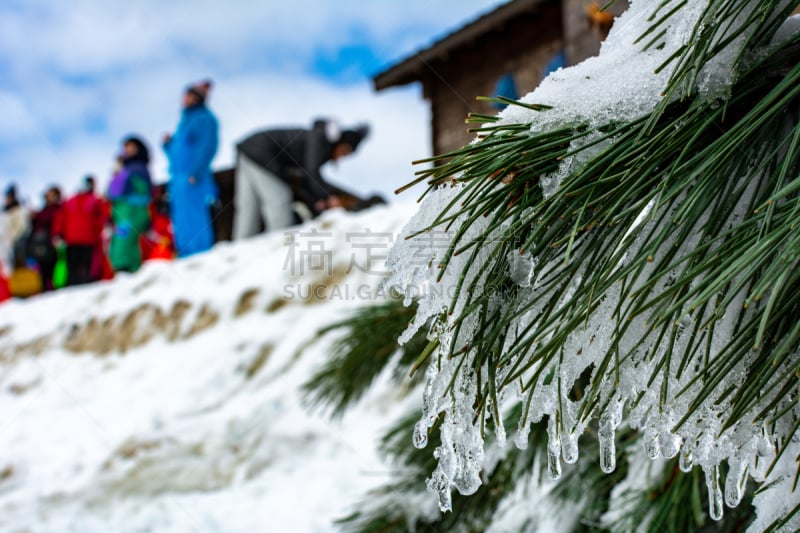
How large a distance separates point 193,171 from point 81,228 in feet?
9.68

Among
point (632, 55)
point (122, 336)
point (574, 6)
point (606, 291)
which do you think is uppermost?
point (574, 6)

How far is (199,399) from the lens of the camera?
17.6ft

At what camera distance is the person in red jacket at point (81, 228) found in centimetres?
1042

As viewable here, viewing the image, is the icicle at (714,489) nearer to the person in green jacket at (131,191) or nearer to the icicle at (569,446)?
the icicle at (569,446)

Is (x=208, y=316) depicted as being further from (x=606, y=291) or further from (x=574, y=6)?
(x=606, y=291)

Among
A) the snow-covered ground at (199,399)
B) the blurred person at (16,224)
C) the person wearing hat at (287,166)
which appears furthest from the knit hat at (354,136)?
the blurred person at (16,224)

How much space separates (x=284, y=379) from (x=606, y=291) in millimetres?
→ 4298

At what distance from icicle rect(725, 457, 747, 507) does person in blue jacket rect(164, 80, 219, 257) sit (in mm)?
8142

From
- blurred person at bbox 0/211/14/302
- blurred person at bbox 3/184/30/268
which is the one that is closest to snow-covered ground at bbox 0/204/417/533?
blurred person at bbox 3/184/30/268

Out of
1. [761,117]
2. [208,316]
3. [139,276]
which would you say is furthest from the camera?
[139,276]

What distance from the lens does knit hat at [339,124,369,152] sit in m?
9.25

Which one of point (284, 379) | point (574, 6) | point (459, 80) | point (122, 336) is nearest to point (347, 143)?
point (459, 80)

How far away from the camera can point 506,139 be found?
2.55ft

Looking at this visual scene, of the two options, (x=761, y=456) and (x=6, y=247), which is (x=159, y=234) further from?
(x=761, y=456)
